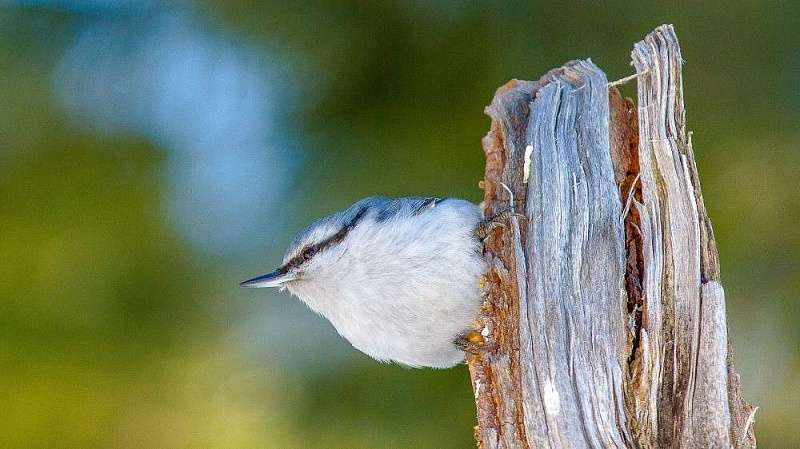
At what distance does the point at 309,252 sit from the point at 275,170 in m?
0.86

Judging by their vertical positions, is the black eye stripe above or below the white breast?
above

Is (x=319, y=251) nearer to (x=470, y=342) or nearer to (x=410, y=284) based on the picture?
(x=410, y=284)

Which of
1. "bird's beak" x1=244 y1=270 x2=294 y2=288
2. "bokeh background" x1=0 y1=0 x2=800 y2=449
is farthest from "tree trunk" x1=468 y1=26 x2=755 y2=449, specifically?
"bokeh background" x1=0 y1=0 x2=800 y2=449

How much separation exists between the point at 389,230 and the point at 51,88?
1.76 m

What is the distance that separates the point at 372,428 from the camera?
11.4 ft

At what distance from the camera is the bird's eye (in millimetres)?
2893

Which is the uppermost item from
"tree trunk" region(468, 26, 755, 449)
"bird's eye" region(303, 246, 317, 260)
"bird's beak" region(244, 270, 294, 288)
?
"bird's eye" region(303, 246, 317, 260)

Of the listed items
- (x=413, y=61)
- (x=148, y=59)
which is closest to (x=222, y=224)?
(x=148, y=59)

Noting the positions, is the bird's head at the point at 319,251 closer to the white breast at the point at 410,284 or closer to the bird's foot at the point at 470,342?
the white breast at the point at 410,284

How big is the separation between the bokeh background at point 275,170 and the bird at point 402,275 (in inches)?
29.5

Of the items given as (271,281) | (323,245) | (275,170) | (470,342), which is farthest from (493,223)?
(275,170)

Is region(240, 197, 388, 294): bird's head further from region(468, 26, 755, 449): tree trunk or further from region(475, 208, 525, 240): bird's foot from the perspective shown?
region(468, 26, 755, 449): tree trunk

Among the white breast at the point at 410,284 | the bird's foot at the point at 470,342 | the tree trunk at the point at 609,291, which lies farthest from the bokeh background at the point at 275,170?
the tree trunk at the point at 609,291

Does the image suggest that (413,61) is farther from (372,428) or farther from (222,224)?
(372,428)
